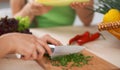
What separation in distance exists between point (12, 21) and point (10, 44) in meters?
0.22

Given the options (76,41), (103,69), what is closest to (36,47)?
(103,69)

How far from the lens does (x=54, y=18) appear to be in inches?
64.1

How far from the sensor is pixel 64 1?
4.21 feet

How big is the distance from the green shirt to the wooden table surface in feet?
0.89

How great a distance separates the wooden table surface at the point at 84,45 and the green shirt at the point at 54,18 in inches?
10.6

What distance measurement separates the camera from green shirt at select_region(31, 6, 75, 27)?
1.61 meters

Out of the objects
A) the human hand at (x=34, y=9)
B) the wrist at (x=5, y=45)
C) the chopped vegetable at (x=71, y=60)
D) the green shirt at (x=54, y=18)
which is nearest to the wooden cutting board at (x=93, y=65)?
the chopped vegetable at (x=71, y=60)

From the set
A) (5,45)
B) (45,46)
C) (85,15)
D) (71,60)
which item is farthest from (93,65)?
(85,15)

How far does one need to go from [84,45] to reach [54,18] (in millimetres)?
559

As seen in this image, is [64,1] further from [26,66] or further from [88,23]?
[26,66]

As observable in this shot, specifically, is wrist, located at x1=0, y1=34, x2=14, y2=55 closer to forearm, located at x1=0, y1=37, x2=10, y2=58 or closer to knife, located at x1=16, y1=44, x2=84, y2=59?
forearm, located at x1=0, y1=37, x2=10, y2=58

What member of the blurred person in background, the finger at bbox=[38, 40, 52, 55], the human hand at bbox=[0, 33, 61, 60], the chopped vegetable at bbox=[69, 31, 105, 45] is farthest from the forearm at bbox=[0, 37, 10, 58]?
the blurred person in background

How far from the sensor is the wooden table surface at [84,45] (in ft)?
2.87

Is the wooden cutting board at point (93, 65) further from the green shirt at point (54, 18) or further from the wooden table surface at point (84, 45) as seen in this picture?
the green shirt at point (54, 18)
